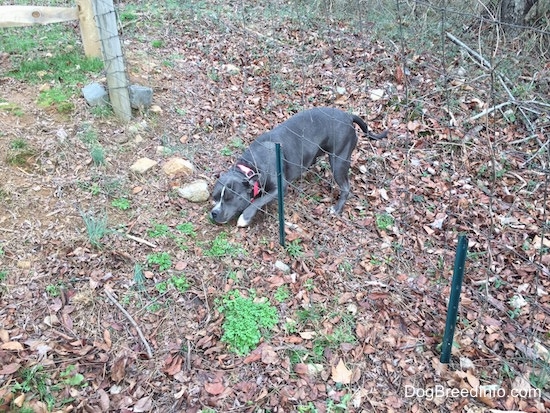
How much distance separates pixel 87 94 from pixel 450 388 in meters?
4.39

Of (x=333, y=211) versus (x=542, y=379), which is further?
(x=333, y=211)

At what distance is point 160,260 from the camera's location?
3.64 metres

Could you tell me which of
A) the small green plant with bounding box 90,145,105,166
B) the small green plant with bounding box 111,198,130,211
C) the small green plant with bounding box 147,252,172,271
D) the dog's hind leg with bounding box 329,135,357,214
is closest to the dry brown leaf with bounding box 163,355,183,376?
the small green plant with bounding box 147,252,172,271

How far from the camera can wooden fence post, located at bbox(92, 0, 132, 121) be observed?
4363 mm

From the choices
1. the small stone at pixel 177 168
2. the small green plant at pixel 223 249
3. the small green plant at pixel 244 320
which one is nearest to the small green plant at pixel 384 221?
the small green plant at pixel 223 249

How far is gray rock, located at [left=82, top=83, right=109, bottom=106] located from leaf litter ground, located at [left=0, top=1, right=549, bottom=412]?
153mm

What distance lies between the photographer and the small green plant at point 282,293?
3.54m

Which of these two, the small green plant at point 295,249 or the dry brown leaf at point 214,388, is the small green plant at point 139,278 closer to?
the dry brown leaf at point 214,388

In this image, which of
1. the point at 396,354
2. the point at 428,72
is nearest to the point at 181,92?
the point at 428,72

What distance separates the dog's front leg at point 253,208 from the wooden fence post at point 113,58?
70.2 inches

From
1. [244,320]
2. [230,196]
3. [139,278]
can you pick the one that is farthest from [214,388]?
[230,196]

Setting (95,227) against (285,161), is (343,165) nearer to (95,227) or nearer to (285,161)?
(285,161)

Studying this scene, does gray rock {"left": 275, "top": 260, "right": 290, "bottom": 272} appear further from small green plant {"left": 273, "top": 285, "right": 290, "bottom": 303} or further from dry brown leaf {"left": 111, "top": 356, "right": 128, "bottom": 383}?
dry brown leaf {"left": 111, "top": 356, "right": 128, "bottom": 383}

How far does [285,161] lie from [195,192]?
943 mm
